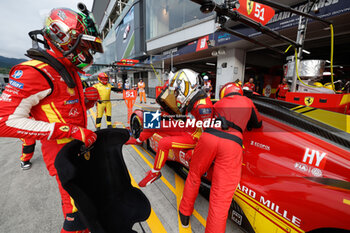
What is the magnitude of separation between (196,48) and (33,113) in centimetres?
919

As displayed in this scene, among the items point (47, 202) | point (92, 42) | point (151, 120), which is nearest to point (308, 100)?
point (151, 120)

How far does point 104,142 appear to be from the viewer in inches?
44.2

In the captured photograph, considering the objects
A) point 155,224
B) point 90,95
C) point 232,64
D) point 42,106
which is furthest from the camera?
point 232,64

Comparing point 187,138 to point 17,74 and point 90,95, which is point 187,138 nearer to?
point 90,95

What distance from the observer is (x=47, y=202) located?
202 centimetres

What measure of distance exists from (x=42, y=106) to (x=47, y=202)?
177cm

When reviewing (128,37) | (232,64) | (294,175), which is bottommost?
(294,175)

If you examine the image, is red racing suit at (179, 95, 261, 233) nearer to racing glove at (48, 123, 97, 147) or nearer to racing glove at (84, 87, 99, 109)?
racing glove at (48, 123, 97, 147)

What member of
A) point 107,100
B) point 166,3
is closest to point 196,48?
point 107,100

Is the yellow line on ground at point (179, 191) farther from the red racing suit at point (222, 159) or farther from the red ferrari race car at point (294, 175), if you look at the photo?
the red ferrari race car at point (294, 175)

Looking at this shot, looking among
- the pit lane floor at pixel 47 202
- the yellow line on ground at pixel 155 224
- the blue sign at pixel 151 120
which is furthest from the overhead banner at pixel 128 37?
the yellow line on ground at pixel 155 224

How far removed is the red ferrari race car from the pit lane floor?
0.58m

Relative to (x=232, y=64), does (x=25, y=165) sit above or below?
below

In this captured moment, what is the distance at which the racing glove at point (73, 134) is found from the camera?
98 cm
